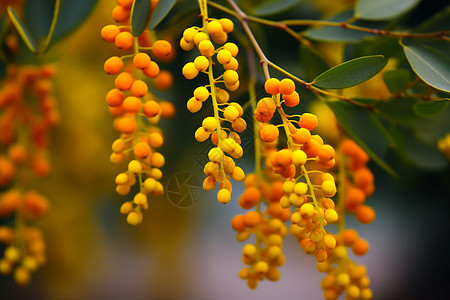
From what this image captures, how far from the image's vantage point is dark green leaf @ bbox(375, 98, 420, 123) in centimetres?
37

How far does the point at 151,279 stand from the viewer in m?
0.99

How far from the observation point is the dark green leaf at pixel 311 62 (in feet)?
1.30

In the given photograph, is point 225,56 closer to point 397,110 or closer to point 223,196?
point 223,196

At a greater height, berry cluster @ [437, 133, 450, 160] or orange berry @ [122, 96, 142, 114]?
orange berry @ [122, 96, 142, 114]

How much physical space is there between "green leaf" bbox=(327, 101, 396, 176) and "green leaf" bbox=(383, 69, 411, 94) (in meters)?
Result: 0.03

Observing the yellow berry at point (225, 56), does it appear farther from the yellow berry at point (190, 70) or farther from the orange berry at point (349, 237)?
the orange berry at point (349, 237)

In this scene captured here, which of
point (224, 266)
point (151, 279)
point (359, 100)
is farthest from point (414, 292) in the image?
point (359, 100)

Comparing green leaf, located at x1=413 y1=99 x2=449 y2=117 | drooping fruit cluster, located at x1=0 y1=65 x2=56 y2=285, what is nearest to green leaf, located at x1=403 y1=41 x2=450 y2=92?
green leaf, located at x1=413 y1=99 x2=449 y2=117


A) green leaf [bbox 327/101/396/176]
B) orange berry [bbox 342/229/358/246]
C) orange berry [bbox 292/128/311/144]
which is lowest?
orange berry [bbox 342/229/358/246]

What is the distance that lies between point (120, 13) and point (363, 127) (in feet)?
0.74

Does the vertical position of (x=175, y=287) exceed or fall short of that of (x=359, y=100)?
it falls short

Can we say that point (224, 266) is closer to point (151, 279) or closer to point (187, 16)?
point (151, 279)

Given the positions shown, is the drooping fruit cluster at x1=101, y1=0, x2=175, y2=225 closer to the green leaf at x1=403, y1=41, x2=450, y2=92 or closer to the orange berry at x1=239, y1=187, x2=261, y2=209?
the orange berry at x1=239, y1=187, x2=261, y2=209

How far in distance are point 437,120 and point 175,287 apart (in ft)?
2.45
